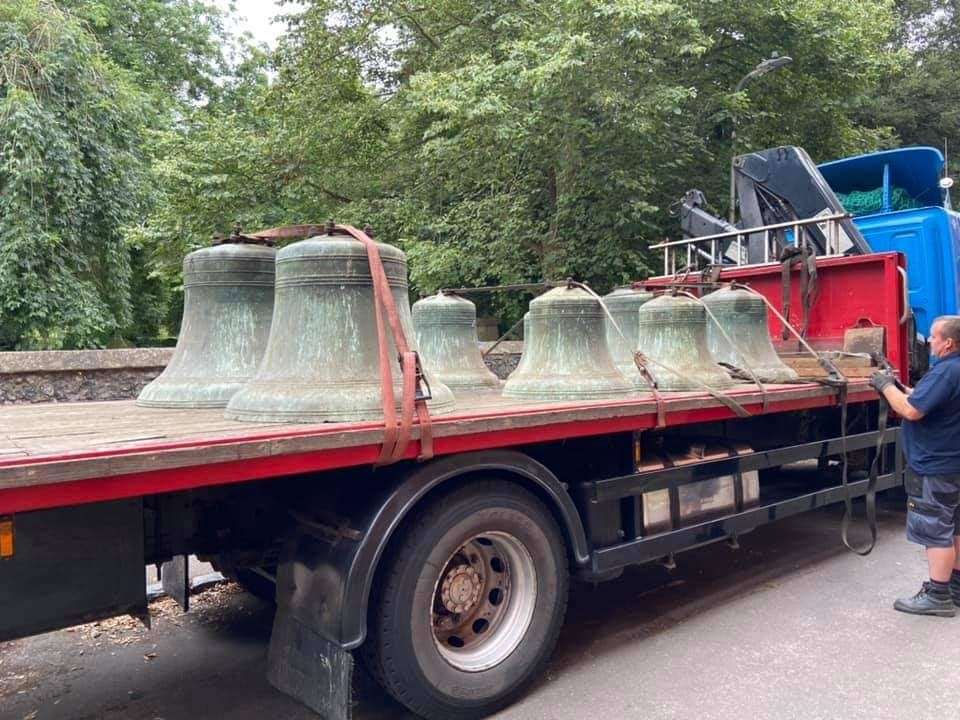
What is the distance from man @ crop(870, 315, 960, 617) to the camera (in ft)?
13.8

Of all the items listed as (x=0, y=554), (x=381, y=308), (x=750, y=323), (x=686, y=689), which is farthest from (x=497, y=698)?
(x=750, y=323)

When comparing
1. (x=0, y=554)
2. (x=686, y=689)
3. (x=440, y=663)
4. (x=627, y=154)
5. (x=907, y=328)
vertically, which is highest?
(x=627, y=154)

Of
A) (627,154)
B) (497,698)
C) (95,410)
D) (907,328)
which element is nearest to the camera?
(497,698)

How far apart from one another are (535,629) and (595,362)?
153 cm

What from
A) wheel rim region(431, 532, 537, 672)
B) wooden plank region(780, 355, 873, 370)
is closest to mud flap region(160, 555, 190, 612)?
wheel rim region(431, 532, 537, 672)

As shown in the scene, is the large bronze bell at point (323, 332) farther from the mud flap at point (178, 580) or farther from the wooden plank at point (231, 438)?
the mud flap at point (178, 580)

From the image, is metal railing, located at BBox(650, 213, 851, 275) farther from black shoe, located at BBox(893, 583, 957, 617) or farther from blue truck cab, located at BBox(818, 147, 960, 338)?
black shoe, located at BBox(893, 583, 957, 617)

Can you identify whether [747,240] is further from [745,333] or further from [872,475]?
[872,475]

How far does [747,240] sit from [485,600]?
19.5 ft

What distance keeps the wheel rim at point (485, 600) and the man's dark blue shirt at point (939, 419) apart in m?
2.61

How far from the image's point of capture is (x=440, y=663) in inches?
117

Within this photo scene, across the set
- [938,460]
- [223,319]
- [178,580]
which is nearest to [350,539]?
[178,580]

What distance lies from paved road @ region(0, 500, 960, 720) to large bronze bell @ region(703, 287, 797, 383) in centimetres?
148

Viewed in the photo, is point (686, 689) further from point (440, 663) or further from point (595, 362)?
point (595, 362)
